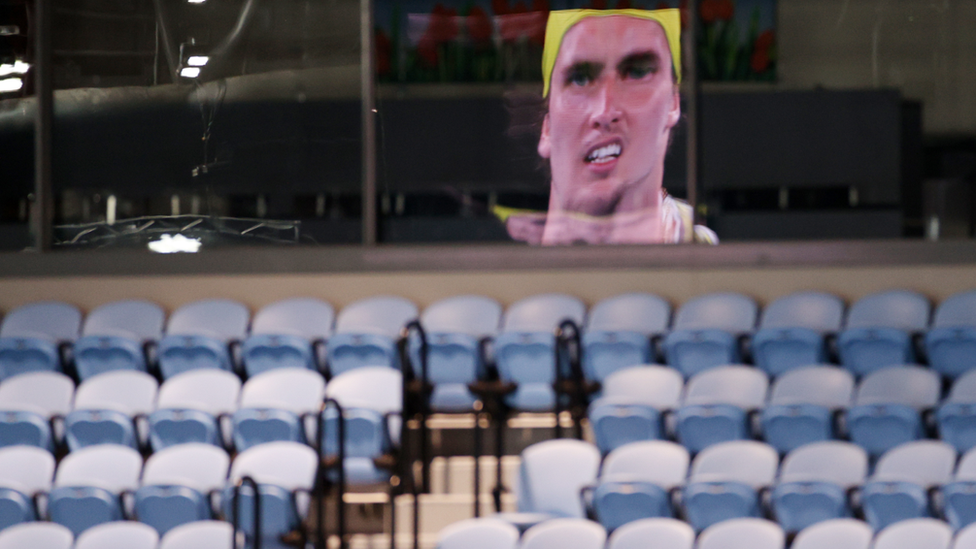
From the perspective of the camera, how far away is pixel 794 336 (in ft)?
19.1

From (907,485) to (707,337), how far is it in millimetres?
1486

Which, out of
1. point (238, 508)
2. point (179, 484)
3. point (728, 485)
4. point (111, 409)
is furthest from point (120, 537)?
point (728, 485)

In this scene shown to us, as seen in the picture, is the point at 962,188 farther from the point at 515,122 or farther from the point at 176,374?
the point at 176,374

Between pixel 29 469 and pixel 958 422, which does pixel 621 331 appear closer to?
pixel 958 422

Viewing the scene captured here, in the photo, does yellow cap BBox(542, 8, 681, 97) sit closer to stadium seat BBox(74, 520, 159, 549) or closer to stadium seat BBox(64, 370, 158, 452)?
stadium seat BBox(64, 370, 158, 452)

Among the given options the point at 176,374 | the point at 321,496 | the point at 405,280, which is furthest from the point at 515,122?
the point at 321,496

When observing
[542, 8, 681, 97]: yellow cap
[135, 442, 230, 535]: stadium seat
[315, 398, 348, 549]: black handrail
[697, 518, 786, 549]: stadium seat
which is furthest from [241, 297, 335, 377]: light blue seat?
[697, 518, 786, 549]: stadium seat

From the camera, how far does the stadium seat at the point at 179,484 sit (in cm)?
487

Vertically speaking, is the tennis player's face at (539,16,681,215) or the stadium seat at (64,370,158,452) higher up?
the tennis player's face at (539,16,681,215)

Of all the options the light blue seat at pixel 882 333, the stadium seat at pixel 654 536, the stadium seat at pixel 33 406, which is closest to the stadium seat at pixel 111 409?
the stadium seat at pixel 33 406

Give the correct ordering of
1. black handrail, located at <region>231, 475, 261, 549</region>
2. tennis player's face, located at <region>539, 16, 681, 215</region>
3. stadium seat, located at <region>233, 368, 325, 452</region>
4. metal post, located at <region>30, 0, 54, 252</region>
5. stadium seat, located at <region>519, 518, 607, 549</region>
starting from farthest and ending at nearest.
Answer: metal post, located at <region>30, 0, 54, 252</region> < tennis player's face, located at <region>539, 16, 681, 215</region> < stadium seat, located at <region>233, 368, 325, 452</region> < black handrail, located at <region>231, 475, 261, 549</region> < stadium seat, located at <region>519, 518, 607, 549</region>

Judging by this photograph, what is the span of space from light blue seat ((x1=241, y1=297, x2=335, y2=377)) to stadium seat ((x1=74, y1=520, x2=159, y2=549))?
151 cm

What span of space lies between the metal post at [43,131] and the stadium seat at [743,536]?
472 cm

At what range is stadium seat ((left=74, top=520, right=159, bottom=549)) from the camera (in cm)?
464
